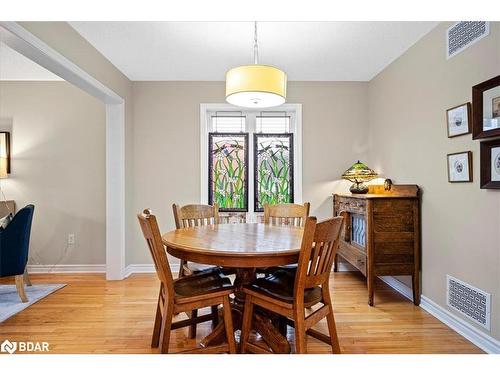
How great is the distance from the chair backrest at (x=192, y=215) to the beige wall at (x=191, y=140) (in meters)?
0.87

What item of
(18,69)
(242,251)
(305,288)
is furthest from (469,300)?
(18,69)

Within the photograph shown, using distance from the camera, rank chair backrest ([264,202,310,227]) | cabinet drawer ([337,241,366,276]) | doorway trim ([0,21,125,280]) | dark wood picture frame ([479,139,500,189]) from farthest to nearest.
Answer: doorway trim ([0,21,125,280]) → chair backrest ([264,202,310,227]) → cabinet drawer ([337,241,366,276]) → dark wood picture frame ([479,139,500,189])

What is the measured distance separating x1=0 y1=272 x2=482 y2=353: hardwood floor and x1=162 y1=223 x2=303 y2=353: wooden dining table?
0.87 feet

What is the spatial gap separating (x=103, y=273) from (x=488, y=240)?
3842mm

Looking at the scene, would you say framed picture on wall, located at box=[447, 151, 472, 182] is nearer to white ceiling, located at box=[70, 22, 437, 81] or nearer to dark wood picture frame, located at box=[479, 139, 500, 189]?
dark wood picture frame, located at box=[479, 139, 500, 189]

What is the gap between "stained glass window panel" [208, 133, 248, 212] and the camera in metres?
3.77

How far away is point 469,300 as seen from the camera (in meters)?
2.05

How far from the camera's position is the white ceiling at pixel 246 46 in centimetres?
244

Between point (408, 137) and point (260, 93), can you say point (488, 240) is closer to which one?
point (408, 137)

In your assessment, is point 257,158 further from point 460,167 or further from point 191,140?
point 460,167

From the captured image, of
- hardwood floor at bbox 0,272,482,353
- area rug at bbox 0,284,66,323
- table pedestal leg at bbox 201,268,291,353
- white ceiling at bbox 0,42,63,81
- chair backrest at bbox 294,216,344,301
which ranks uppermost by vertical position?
white ceiling at bbox 0,42,63,81

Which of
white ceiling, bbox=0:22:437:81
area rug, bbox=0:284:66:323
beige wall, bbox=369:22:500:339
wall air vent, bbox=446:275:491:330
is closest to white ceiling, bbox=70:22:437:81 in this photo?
white ceiling, bbox=0:22:437:81
